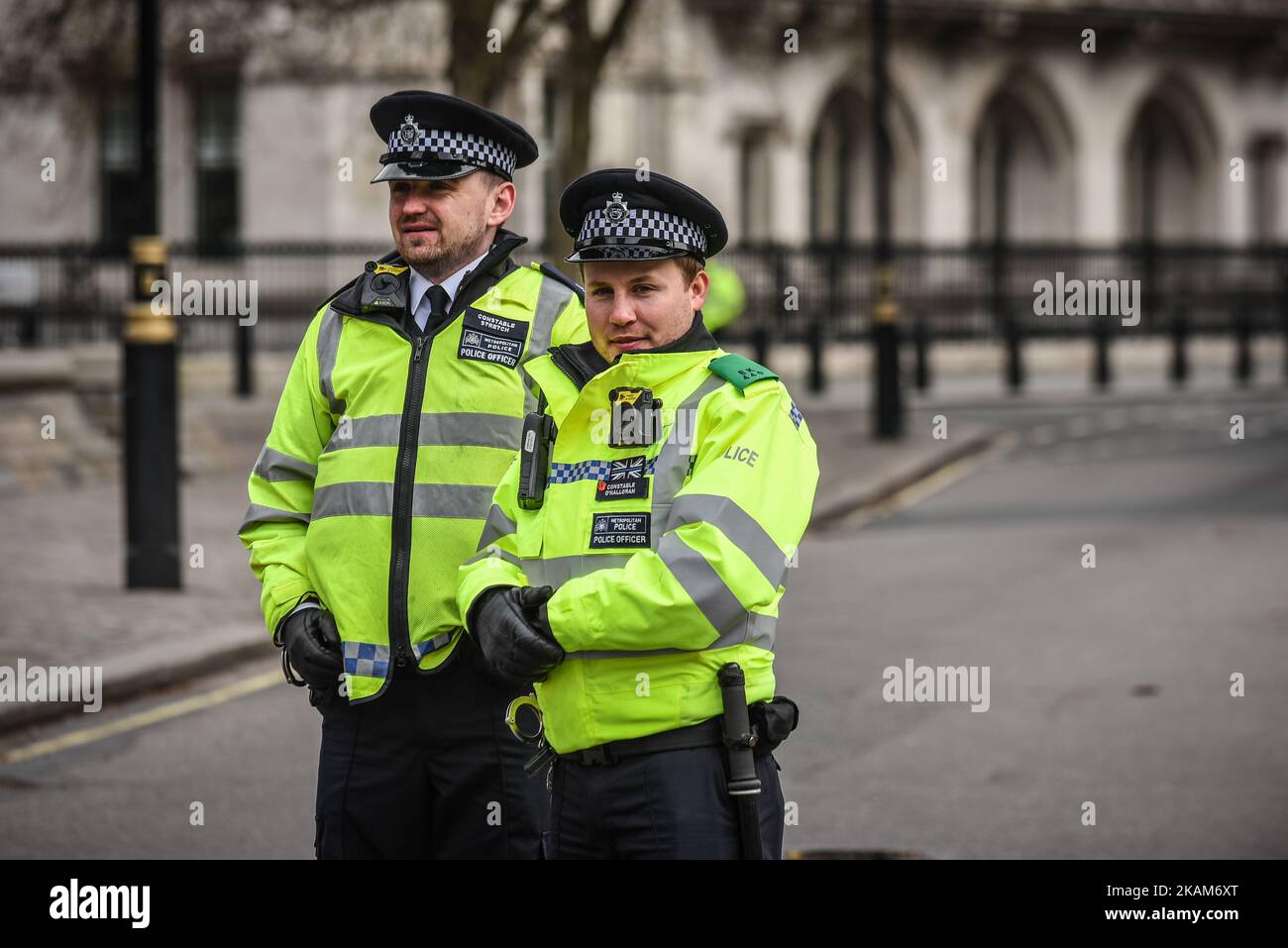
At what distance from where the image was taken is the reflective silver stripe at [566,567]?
12.2 feet

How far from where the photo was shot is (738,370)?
375cm

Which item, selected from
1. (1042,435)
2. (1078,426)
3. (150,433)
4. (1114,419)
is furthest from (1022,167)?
(150,433)

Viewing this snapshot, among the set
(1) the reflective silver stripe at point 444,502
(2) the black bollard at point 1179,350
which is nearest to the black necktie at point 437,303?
(1) the reflective silver stripe at point 444,502

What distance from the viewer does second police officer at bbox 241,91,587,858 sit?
426 centimetres

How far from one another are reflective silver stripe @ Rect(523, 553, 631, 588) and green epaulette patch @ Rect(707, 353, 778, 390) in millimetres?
364

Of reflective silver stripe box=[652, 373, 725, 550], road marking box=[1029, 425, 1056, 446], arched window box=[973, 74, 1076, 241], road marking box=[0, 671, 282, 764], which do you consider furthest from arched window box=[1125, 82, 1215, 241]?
reflective silver stripe box=[652, 373, 725, 550]

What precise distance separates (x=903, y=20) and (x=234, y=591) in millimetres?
24221

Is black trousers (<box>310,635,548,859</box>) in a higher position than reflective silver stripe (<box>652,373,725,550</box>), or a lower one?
lower

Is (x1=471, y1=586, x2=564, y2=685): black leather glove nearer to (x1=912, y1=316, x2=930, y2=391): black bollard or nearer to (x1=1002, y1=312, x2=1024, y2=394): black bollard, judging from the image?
(x1=912, y1=316, x2=930, y2=391): black bollard

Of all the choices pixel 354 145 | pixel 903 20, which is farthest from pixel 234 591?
pixel 903 20

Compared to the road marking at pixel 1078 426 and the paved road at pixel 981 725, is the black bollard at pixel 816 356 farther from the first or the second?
the paved road at pixel 981 725

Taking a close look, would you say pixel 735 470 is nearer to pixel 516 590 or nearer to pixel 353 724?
pixel 516 590

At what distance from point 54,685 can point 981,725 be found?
12.4 ft
